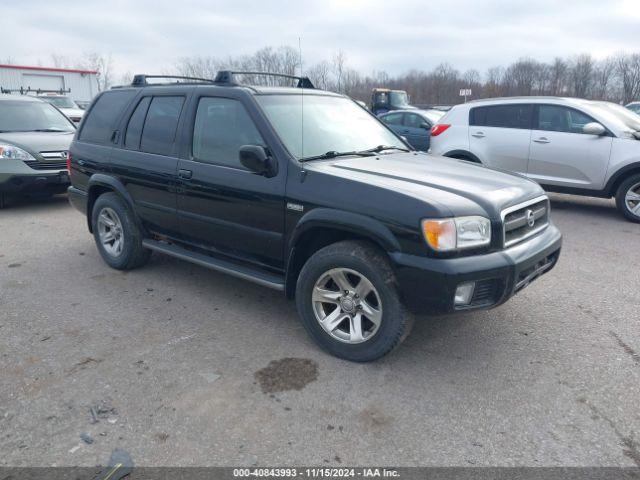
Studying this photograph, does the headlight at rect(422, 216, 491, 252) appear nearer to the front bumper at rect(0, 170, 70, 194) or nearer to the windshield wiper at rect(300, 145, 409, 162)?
the windshield wiper at rect(300, 145, 409, 162)

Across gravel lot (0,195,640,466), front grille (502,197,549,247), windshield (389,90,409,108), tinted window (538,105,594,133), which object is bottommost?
gravel lot (0,195,640,466)

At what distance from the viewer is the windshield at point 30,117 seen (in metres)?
8.42

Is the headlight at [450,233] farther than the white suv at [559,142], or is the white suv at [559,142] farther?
the white suv at [559,142]

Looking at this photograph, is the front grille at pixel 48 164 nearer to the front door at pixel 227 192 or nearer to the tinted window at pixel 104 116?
the tinted window at pixel 104 116

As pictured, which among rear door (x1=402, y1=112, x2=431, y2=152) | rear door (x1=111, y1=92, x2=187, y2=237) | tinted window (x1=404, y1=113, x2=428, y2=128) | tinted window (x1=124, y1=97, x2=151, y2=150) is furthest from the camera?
tinted window (x1=404, y1=113, x2=428, y2=128)

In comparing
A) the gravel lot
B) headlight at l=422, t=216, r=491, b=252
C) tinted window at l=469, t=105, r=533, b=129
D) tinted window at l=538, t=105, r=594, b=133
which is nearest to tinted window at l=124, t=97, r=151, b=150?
the gravel lot

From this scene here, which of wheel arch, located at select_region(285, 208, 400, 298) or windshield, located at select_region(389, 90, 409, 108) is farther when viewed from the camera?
windshield, located at select_region(389, 90, 409, 108)

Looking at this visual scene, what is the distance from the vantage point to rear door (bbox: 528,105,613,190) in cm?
738

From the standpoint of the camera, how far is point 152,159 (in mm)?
4449

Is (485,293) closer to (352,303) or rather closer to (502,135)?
(352,303)

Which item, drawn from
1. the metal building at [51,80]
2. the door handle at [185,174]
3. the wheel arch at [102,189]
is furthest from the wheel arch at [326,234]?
the metal building at [51,80]

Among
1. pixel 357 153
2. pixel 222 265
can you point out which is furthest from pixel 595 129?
pixel 222 265

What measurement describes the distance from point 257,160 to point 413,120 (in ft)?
35.5

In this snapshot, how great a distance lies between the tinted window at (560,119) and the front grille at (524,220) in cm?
448
